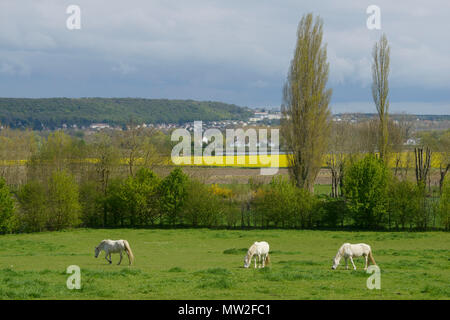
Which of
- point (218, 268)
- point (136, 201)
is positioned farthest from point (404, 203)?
point (218, 268)

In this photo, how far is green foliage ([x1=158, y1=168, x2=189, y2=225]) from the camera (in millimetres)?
47219

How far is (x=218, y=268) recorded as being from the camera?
2006 cm

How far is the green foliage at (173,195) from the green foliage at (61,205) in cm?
738

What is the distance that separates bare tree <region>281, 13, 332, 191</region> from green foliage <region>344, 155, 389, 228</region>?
5.25 metres

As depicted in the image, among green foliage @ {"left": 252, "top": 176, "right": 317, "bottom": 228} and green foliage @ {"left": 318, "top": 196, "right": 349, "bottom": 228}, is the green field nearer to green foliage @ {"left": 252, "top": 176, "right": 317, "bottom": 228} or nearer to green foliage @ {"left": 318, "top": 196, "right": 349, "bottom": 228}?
green foliage @ {"left": 252, "top": 176, "right": 317, "bottom": 228}

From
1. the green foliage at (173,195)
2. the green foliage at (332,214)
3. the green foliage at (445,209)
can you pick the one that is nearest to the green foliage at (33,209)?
the green foliage at (173,195)

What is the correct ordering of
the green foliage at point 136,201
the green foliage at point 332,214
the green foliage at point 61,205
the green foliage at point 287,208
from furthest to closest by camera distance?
the green foliage at point 136,201
the green foliage at point 61,205
the green foliage at point 332,214
the green foliage at point 287,208

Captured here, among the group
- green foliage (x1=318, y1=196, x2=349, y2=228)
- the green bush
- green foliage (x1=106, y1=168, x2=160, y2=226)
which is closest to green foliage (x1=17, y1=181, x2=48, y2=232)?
green foliage (x1=106, y1=168, x2=160, y2=226)

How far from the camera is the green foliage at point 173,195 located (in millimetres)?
47219

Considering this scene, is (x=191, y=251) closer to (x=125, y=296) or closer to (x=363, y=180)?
(x=125, y=296)

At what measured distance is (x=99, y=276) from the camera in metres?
18.4

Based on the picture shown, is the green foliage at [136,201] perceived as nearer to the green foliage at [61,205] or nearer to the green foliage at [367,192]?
the green foliage at [61,205]

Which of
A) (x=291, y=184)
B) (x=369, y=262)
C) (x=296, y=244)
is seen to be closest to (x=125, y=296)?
(x=369, y=262)

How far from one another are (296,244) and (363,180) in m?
12.4
